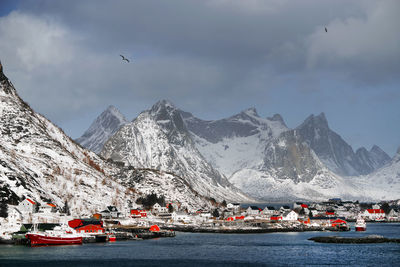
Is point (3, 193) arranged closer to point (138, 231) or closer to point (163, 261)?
point (138, 231)

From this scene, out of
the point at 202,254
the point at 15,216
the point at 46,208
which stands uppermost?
the point at 46,208

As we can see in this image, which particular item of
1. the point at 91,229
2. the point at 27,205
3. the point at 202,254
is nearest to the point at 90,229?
the point at 91,229

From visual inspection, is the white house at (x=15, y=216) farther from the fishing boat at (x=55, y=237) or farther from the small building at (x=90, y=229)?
the fishing boat at (x=55, y=237)

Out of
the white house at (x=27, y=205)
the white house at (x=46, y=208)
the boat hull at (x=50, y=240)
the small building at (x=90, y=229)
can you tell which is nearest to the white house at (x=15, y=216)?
the white house at (x=27, y=205)

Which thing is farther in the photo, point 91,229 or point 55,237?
point 91,229

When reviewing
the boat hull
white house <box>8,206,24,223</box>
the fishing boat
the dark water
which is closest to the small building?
the fishing boat

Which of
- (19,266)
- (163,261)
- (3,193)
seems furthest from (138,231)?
(19,266)

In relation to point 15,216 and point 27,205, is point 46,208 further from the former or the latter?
point 15,216
